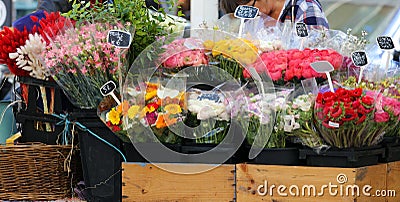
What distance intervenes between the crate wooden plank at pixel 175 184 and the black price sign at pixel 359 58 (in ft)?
1.67

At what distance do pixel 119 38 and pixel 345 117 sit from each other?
76 centimetres

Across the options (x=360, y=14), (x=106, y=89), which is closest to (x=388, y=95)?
(x=106, y=89)

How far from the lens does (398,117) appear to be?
204 cm

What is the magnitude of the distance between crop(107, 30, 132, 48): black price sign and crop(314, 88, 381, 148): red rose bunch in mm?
639

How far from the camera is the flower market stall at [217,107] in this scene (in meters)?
1.95

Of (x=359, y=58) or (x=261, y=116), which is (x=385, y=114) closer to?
(x=359, y=58)

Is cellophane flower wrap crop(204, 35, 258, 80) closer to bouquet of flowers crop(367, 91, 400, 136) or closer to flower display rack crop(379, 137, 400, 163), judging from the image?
bouquet of flowers crop(367, 91, 400, 136)

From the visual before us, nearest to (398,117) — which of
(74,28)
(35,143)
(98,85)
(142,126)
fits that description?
(142,126)

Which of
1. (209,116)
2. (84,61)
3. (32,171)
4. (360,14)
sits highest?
(360,14)

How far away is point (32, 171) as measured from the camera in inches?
92.5

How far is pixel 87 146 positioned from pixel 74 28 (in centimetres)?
43

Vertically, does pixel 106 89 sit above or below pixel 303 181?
above

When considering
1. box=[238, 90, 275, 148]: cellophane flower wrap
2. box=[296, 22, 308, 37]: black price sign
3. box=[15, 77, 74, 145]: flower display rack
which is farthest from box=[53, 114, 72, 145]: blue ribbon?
box=[296, 22, 308, 37]: black price sign

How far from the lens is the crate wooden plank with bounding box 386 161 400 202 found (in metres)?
2.05
